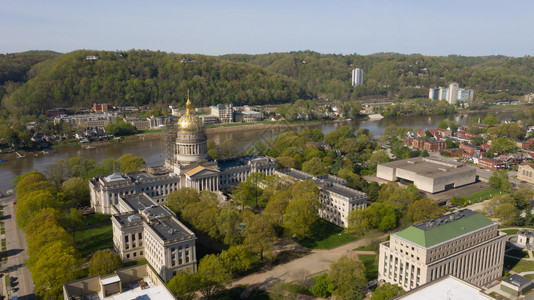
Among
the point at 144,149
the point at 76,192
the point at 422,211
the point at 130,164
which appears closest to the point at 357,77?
the point at 144,149

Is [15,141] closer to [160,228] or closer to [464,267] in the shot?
[160,228]

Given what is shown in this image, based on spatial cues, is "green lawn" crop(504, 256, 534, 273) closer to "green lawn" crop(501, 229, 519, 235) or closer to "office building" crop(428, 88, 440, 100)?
"green lawn" crop(501, 229, 519, 235)

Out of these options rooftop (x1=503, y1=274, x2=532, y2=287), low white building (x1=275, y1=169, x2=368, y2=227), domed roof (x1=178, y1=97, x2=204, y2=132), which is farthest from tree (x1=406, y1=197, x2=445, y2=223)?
domed roof (x1=178, y1=97, x2=204, y2=132)

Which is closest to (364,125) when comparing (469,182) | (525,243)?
(469,182)

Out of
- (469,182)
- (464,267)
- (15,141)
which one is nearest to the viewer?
(464,267)

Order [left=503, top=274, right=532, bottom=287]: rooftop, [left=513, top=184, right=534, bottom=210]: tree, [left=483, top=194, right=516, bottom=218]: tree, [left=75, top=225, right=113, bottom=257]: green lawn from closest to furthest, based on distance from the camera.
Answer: [left=503, top=274, right=532, bottom=287]: rooftop < [left=75, top=225, right=113, bottom=257]: green lawn < [left=483, top=194, right=516, bottom=218]: tree < [left=513, top=184, right=534, bottom=210]: tree

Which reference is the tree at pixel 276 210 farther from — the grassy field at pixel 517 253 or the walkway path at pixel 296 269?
the grassy field at pixel 517 253
